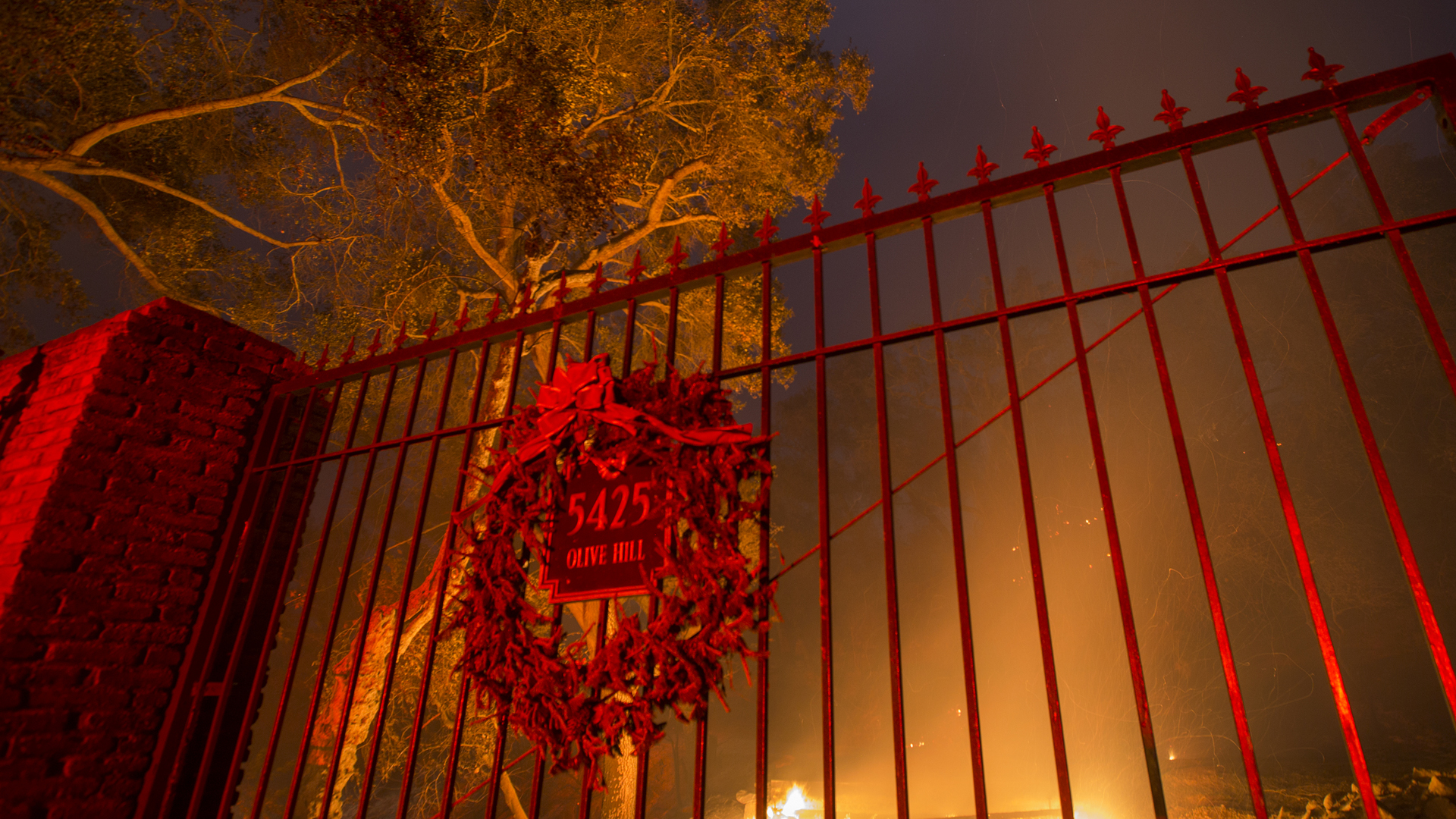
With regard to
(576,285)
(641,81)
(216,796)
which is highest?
(641,81)

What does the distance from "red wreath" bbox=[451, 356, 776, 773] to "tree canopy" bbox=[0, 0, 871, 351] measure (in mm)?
4501

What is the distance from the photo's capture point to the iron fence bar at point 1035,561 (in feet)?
5.67

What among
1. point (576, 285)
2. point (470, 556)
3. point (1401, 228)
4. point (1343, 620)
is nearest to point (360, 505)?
point (470, 556)

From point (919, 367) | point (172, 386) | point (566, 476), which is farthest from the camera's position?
point (919, 367)

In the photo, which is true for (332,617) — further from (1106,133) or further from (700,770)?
(1106,133)

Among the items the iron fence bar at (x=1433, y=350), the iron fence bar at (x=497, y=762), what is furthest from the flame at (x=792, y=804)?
the iron fence bar at (x=1433, y=350)

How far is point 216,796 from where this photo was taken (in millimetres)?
3271

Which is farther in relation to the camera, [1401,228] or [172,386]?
[172,386]

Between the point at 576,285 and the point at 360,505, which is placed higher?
the point at 576,285

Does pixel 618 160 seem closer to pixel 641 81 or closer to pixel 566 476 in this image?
pixel 641 81

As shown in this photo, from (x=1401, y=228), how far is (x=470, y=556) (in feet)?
10.6

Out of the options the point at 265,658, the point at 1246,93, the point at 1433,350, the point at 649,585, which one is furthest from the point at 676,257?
the point at 265,658

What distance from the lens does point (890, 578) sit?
2049 millimetres

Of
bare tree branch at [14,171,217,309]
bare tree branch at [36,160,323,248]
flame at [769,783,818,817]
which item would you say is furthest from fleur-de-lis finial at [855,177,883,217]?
flame at [769,783,818,817]
